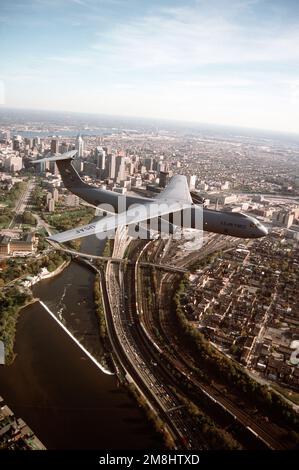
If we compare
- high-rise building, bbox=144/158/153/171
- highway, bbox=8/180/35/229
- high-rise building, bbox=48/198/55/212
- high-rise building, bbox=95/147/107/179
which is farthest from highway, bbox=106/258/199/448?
high-rise building, bbox=144/158/153/171

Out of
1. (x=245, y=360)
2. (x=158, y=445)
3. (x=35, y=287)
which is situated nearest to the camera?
(x=158, y=445)

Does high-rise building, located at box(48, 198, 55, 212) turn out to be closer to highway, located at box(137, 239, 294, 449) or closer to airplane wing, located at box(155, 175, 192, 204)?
highway, located at box(137, 239, 294, 449)

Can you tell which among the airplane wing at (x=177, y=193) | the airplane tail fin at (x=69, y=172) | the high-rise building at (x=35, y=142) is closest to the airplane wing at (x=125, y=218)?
the airplane wing at (x=177, y=193)

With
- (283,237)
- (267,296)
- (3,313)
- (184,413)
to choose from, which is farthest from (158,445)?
(283,237)

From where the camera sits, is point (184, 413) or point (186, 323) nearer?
point (184, 413)

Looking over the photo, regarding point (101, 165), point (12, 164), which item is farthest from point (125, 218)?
point (12, 164)

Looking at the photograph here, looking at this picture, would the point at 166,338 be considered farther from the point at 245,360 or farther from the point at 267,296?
the point at 267,296

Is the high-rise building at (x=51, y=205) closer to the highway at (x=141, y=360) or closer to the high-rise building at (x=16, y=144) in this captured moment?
the highway at (x=141, y=360)

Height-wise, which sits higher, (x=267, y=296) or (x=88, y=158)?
(x=88, y=158)
